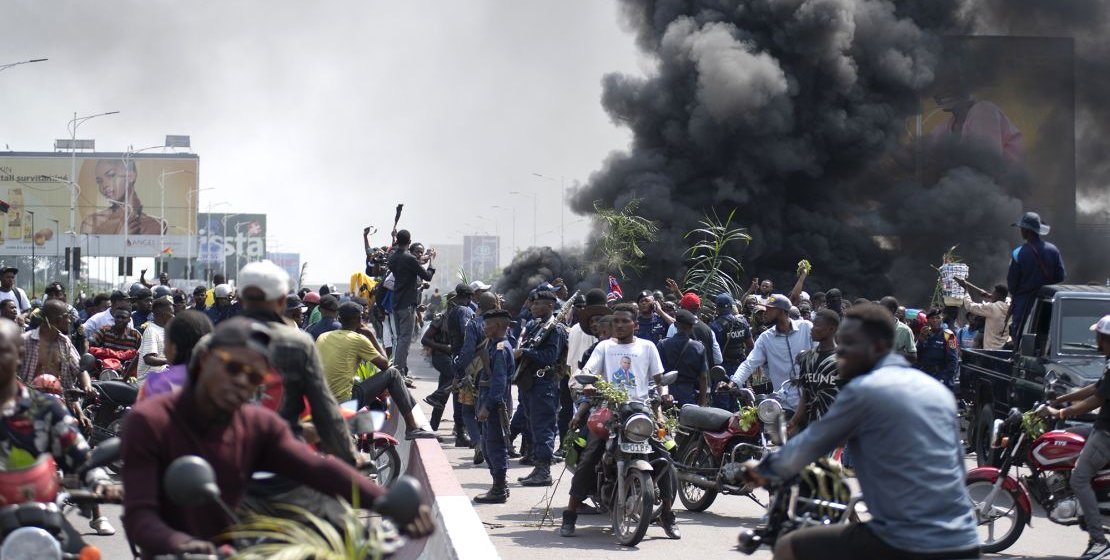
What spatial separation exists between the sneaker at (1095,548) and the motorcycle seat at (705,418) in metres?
2.66

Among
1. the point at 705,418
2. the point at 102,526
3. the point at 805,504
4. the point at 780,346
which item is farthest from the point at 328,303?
the point at 805,504

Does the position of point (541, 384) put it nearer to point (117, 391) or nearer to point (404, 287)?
point (117, 391)

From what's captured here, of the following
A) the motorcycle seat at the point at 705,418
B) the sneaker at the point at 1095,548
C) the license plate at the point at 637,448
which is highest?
the motorcycle seat at the point at 705,418

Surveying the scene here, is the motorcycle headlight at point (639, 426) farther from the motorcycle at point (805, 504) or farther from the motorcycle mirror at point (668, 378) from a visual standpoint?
the motorcycle at point (805, 504)

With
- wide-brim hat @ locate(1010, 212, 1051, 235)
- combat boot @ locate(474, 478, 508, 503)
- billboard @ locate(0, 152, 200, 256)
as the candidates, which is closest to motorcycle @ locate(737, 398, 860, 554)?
combat boot @ locate(474, 478, 508, 503)

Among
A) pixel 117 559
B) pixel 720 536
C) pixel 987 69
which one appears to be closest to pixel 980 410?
pixel 720 536

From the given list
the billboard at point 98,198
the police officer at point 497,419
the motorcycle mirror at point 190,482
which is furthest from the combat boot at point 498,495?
the billboard at point 98,198

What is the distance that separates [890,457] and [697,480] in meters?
5.93

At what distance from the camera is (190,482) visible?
11.4 feet

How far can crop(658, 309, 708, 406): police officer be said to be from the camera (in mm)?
12070

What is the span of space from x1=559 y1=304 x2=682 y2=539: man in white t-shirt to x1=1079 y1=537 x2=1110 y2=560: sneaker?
2609 millimetres

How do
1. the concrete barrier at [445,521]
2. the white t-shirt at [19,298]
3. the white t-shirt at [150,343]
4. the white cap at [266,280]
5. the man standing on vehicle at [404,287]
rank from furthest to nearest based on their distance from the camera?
the white t-shirt at [19,298], the man standing on vehicle at [404,287], the white t-shirt at [150,343], the concrete barrier at [445,521], the white cap at [266,280]

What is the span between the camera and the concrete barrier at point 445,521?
21.6 ft

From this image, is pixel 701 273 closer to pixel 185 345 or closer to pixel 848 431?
pixel 185 345
